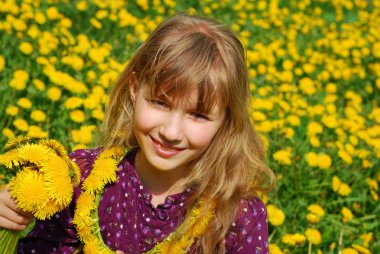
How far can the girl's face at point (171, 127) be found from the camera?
165cm

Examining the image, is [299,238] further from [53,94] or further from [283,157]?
[53,94]

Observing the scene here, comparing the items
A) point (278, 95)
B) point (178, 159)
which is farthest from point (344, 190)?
point (178, 159)

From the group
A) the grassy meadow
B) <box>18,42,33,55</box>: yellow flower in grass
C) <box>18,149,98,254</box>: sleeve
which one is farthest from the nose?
<box>18,42,33,55</box>: yellow flower in grass

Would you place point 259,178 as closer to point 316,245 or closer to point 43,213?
point 316,245


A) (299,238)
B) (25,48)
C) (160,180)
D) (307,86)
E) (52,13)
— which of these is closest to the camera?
(160,180)

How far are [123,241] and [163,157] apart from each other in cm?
43

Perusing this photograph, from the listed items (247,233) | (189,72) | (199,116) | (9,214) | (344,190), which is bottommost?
(344,190)

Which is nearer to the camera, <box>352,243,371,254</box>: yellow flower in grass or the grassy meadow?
<box>352,243,371,254</box>: yellow flower in grass

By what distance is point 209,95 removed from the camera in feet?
5.45

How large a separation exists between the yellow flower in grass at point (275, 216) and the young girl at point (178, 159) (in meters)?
0.43

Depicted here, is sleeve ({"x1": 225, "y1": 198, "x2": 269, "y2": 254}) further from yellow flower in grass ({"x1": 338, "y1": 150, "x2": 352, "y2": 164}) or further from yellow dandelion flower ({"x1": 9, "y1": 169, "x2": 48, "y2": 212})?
yellow flower in grass ({"x1": 338, "y1": 150, "x2": 352, "y2": 164})

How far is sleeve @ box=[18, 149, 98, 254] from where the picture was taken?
2008 millimetres

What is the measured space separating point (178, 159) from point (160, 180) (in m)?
0.26

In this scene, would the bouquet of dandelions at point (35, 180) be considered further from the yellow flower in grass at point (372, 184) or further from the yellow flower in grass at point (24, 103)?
the yellow flower in grass at point (372, 184)
